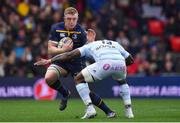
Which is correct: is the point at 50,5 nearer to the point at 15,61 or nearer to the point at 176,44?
the point at 15,61

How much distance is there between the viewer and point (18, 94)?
78.2ft

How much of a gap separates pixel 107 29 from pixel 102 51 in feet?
40.6

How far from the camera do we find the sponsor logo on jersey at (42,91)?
23703mm

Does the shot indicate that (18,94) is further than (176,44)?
No

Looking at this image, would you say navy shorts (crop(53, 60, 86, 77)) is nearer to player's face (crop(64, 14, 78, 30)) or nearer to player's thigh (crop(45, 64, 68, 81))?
player's thigh (crop(45, 64, 68, 81))

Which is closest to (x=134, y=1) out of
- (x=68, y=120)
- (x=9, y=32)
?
(x=9, y=32)

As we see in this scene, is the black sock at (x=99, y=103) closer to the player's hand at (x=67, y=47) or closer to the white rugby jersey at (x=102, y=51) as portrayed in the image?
the white rugby jersey at (x=102, y=51)

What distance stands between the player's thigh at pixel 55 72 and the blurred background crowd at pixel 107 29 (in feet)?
24.8

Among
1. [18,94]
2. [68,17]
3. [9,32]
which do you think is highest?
[68,17]

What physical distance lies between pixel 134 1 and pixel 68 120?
50.1 ft

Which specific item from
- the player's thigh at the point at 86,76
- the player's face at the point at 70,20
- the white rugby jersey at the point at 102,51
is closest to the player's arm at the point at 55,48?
the player's face at the point at 70,20

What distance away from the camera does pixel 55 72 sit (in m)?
16.2

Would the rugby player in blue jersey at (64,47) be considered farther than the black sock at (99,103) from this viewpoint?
Yes

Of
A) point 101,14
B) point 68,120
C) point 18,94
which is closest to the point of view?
point 68,120
